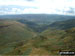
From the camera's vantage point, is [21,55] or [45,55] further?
[21,55]

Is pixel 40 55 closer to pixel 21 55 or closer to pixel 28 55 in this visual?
pixel 28 55

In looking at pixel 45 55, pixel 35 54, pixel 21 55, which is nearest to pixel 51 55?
pixel 45 55

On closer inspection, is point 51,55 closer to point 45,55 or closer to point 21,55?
point 45,55

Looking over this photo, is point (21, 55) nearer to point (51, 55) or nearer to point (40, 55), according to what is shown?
point (40, 55)

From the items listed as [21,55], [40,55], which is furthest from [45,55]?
[21,55]

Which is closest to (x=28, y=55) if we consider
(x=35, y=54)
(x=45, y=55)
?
(x=35, y=54)

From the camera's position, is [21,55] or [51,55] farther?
[21,55]
